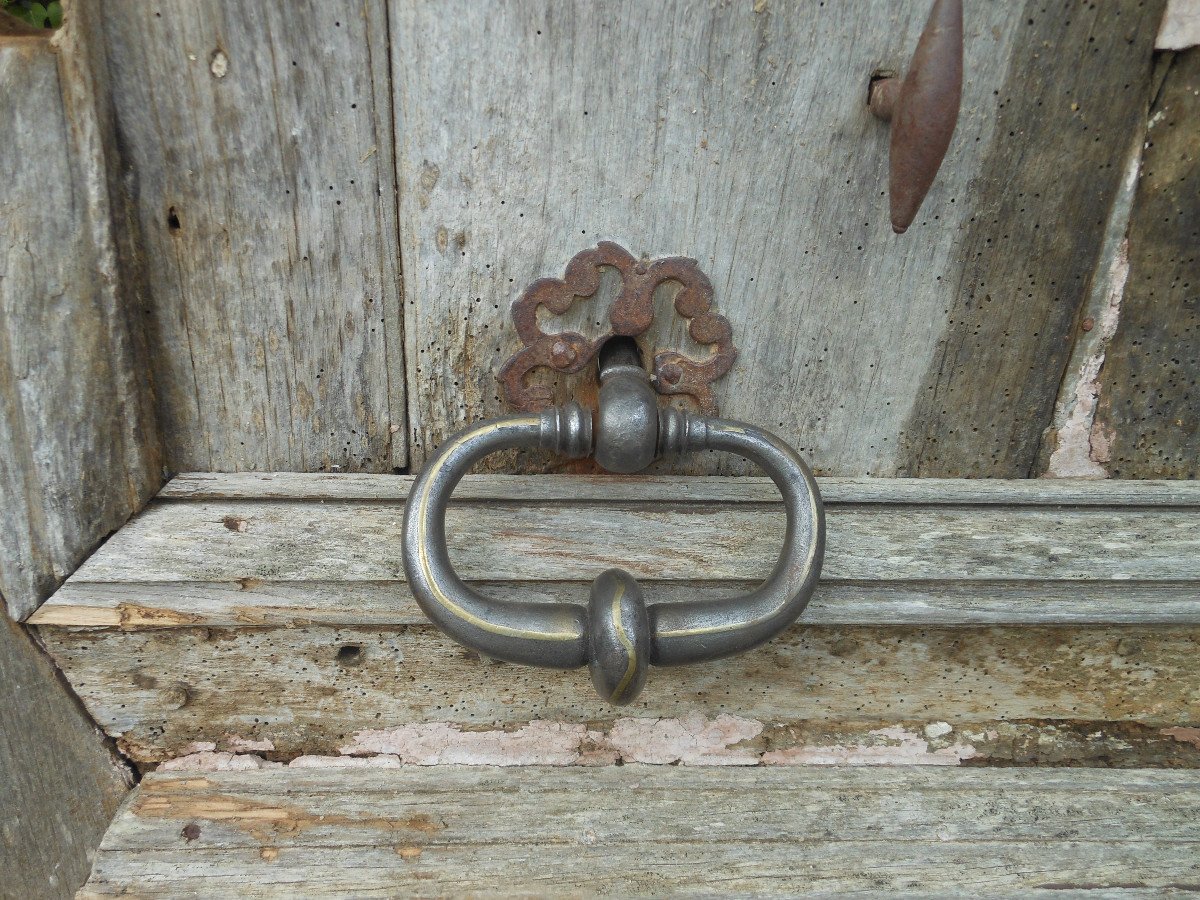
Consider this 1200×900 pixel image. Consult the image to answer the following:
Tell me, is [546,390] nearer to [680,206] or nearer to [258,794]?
[680,206]

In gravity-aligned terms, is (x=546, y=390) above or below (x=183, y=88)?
below

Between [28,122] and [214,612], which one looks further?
[214,612]

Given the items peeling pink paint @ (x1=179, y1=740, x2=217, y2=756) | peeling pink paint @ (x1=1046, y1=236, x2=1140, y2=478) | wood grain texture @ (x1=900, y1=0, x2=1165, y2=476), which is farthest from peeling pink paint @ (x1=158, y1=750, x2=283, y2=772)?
peeling pink paint @ (x1=1046, y1=236, x2=1140, y2=478)

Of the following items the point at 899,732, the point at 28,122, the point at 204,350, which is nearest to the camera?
the point at 28,122

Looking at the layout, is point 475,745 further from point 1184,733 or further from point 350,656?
point 1184,733

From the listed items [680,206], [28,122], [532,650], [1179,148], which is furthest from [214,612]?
[1179,148]

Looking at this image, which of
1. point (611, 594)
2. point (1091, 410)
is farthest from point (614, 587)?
point (1091, 410)

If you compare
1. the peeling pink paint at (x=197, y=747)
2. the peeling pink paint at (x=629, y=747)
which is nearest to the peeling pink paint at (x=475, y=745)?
the peeling pink paint at (x=629, y=747)
